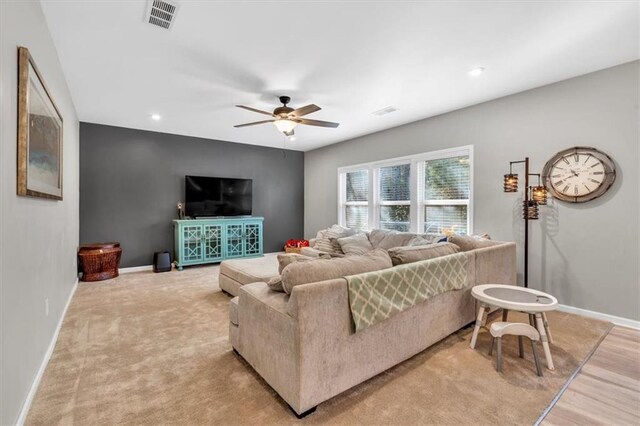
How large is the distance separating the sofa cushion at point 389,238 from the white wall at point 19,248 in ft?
11.7

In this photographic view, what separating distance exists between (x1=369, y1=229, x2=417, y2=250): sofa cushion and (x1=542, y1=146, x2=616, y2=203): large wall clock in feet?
5.55

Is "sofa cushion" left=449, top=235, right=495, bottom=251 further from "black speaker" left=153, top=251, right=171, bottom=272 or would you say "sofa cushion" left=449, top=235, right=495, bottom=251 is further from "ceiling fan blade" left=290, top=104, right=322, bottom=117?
"black speaker" left=153, top=251, right=171, bottom=272

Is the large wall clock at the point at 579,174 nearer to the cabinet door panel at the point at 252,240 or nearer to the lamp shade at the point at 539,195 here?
the lamp shade at the point at 539,195

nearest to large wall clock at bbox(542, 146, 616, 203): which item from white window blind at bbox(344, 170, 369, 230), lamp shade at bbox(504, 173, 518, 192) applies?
lamp shade at bbox(504, 173, 518, 192)

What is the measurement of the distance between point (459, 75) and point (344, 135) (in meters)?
2.89

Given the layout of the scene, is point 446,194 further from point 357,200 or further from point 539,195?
point 357,200

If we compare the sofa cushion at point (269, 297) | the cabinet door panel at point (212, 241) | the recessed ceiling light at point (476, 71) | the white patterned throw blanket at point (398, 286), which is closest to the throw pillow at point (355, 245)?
the white patterned throw blanket at point (398, 286)

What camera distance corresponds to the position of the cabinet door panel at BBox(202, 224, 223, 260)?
5777mm

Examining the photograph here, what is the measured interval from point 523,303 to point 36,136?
12.1 feet

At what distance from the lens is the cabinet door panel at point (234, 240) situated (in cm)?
605

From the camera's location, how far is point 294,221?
7566 mm

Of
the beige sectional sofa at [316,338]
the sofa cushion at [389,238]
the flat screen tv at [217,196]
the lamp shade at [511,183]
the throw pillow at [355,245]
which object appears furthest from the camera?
the flat screen tv at [217,196]

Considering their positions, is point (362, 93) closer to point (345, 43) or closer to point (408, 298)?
point (345, 43)

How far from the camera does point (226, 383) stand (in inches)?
78.5
